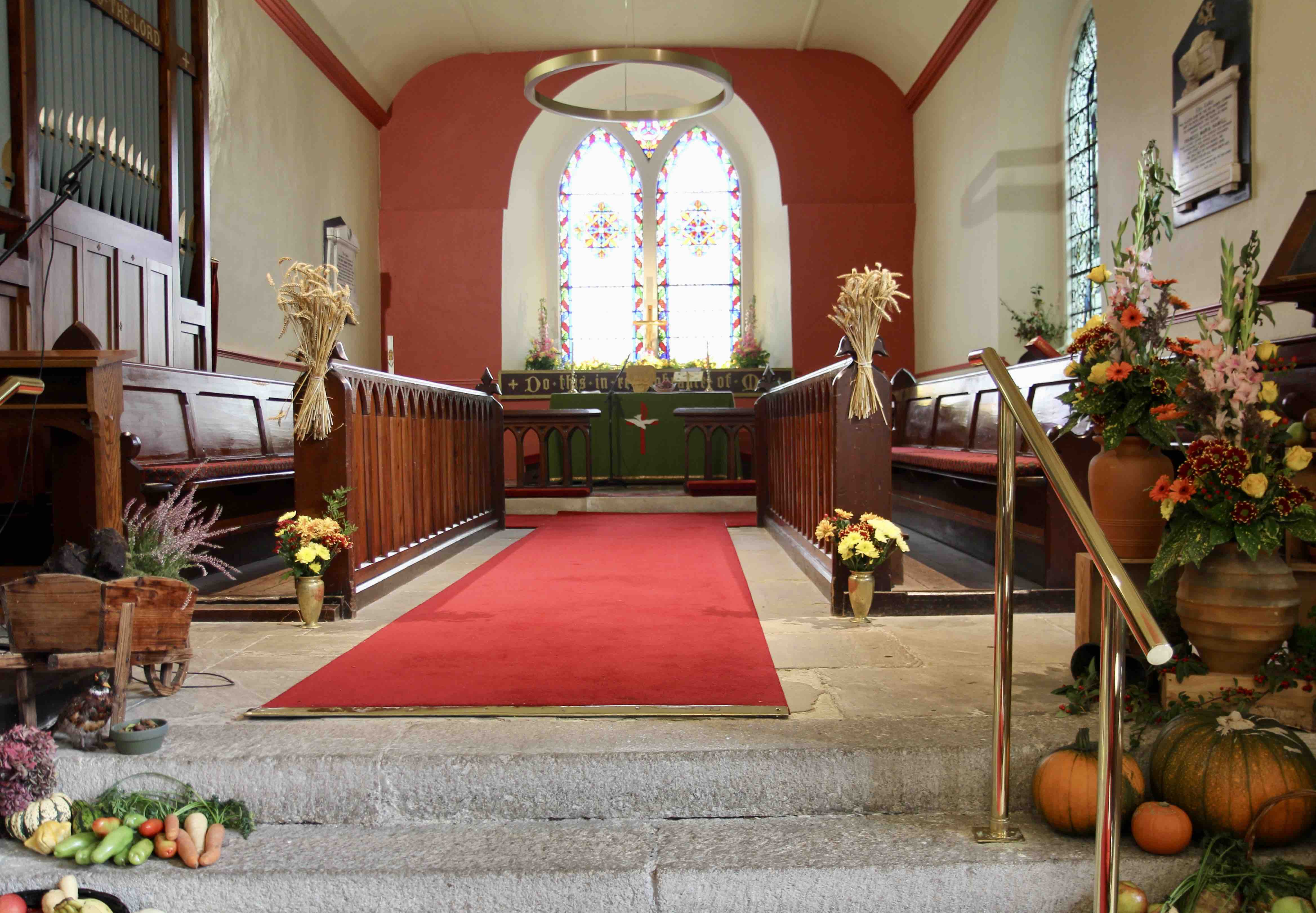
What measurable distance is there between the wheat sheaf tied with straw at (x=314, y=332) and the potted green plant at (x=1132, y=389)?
7.70 feet

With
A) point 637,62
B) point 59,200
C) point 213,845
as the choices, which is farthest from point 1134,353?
point 637,62

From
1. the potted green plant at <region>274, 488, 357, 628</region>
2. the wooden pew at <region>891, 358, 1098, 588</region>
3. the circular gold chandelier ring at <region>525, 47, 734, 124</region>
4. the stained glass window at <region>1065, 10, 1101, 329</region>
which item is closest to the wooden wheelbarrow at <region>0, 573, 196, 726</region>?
the potted green plant at <region>274, 488, 357, 628</region>

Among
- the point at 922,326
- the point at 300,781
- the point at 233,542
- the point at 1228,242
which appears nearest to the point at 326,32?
the point at 233,542

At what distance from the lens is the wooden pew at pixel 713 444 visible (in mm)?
7238

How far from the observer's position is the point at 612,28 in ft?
30.5

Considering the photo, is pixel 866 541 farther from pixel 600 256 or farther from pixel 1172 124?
pixel 600 256

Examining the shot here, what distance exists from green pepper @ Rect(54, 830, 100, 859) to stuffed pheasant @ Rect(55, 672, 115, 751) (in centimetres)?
25

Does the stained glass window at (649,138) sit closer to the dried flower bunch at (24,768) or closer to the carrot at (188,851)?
the dried flower bunch at (24,768)

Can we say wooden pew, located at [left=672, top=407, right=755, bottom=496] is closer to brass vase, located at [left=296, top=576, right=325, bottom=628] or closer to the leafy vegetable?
brass vase, located at [left=296, top=576, right=325, bottom=628]

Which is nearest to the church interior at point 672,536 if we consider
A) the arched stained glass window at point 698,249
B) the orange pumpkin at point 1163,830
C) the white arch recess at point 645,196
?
the orange pumpkin at point 1163,830

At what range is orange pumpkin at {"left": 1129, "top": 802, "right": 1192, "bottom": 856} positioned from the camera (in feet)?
5.80

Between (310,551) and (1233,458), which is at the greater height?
(1233,458)

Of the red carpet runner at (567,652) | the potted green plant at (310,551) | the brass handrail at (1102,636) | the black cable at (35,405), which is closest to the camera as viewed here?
the brass handrail at (1102,636)

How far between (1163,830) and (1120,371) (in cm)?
103
